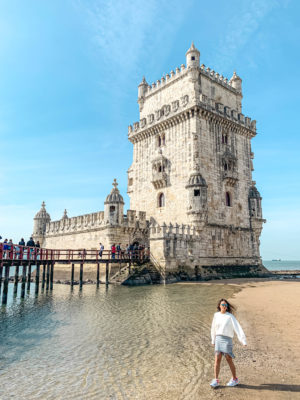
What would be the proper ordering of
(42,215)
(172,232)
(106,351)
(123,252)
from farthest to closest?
(42,215) < (172,232) < (123,252) < (106,351)

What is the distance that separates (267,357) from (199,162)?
22.9 metres

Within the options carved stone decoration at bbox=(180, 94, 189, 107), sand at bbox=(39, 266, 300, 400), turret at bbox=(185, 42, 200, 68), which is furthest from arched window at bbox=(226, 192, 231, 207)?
sand at bbox=(39, 266, 300, 400)

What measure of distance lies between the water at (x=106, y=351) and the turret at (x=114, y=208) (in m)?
14.3

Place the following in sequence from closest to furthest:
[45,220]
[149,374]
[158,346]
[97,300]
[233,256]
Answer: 1. [149,374]
2. [158,346]
3. [97,300]
4. [233,256]
5. [45,220]

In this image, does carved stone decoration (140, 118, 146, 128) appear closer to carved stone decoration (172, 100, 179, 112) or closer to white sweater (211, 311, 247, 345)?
carved stone decoration (172, 100, 179, 112)

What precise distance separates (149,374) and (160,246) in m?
18.5

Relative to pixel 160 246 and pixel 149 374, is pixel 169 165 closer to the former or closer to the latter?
pixel 160 246

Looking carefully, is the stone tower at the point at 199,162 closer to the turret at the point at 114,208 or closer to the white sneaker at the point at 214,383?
the turret at the point at 114,208

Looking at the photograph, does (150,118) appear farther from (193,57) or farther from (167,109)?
(193,57)

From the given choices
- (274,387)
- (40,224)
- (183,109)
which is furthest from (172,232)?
(40,224)

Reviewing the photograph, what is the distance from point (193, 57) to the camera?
103 feet

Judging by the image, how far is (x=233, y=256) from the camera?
30.5m

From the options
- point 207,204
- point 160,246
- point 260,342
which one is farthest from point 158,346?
point 207,204

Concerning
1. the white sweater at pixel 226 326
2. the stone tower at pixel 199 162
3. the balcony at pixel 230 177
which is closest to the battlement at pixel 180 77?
the stone tower at pixel 199 162
